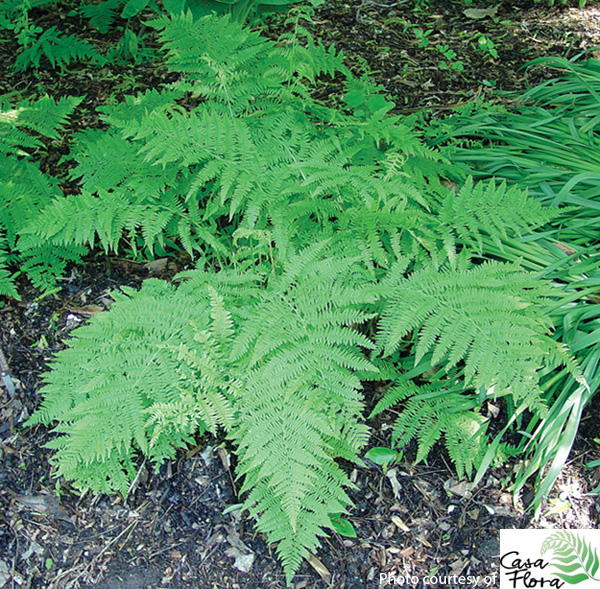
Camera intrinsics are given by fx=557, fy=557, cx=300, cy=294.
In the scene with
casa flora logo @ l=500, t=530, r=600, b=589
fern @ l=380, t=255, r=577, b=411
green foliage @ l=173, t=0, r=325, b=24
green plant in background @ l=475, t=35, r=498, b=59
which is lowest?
casa flora logo @ l=500, t=530, r=600, b=589

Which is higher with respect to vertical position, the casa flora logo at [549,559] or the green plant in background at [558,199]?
the green plant in background at [558,199]

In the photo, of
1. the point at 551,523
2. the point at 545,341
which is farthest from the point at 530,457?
the point at 545,341

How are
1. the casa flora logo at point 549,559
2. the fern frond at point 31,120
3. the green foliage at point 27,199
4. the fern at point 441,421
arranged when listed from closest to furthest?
the casa flora logo at point 549,559 < the fern at point 441,421 < the green foliage at point 27,199 < the fern frond at point 31,120

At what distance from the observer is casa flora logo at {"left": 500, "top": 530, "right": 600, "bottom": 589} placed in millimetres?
1940

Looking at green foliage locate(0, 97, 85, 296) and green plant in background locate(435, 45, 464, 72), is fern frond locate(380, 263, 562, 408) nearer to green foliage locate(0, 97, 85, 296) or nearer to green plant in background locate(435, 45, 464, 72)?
green foliage locate(0, 97, 85, 296)

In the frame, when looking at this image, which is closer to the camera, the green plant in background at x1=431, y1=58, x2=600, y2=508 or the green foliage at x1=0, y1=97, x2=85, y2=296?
the green plant in background at x1=431, y1=58, x2=600, y2=508

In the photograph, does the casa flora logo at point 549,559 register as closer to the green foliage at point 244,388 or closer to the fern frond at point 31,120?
the green foliage at point 244,388

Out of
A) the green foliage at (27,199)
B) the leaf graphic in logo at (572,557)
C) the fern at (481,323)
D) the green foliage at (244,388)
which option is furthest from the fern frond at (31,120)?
the leaf graphic in logo at (572,557)

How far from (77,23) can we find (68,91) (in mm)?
784

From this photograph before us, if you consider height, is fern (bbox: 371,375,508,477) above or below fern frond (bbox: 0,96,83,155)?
below

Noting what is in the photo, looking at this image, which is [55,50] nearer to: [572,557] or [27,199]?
[27,199]

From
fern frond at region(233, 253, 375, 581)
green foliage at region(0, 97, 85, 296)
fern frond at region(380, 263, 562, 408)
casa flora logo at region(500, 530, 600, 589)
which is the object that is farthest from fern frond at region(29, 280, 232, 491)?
casa flora logo at region(500, 530, 600, 589)

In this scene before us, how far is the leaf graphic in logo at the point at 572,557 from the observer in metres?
1.94

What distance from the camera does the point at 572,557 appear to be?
6.57ft
